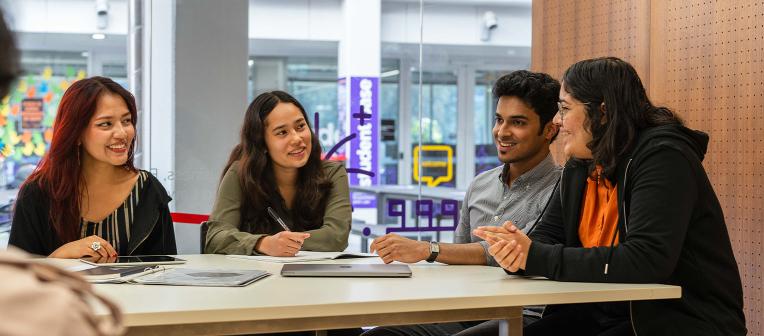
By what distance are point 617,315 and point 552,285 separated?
13.0 inches

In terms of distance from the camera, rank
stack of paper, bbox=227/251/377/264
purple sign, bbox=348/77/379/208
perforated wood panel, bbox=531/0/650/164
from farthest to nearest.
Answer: purple sign, bbox=348/77/379/208
perforated wood panel, bbox=531/0/650/164
stack of paper, bbox=227/251/377/264

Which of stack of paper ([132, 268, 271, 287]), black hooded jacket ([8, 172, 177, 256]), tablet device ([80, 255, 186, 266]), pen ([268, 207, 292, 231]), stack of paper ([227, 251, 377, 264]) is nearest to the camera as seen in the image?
stack of paper ([132, 268, 271, 287])

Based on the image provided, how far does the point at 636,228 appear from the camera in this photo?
1.97 metres

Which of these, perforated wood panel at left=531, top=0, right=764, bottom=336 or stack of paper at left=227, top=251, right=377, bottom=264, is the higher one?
perforated wood panel at left=531, top=0, right=764, bottom=336

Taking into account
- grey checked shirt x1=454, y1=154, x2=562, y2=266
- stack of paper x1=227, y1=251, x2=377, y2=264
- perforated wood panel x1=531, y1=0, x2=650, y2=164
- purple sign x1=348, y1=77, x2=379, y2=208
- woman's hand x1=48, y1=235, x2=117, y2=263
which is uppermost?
perforated wood panel x1=531, y1=0, x2=650, y2=164

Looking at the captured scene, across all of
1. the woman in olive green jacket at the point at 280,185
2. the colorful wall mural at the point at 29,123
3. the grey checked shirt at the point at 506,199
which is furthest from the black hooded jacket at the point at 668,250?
the colorful wall mural at the point at 29,123

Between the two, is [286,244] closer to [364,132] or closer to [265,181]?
[265,181]

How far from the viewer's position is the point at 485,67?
5660 millimetres

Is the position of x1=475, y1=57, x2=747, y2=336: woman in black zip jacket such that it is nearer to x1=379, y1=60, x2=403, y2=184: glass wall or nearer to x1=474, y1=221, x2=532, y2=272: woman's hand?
x1=474, y1=221, x2=532, y2=272: woman's hand

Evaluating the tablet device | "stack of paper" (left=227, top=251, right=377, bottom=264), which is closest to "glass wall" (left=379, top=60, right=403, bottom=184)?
"stack of paper" (left=227, top=251, right=377, bottom=264)

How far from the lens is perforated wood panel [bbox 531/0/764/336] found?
2979mm

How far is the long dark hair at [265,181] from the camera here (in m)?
3.00

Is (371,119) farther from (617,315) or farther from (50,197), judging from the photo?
(617,315)

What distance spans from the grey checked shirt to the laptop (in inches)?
16.5
